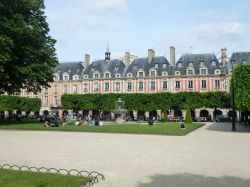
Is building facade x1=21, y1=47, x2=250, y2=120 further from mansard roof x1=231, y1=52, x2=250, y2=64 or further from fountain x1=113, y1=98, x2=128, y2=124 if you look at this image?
fountain x1=113, y1=98, x2=128, y2=124

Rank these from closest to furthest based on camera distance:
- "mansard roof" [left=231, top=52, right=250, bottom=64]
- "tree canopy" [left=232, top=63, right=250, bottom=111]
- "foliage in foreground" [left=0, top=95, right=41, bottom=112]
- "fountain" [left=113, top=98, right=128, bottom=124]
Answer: "tree canopy" [left=232, top=63, right=250, bottom=111] → "fountain" [left=113, top=98, right=128, bottom=124] → "mansard roof" [left=231, top=52, right=250, bottom=64] → "foliage in foreground" [left=0, top=95, right=41, bottom=112]

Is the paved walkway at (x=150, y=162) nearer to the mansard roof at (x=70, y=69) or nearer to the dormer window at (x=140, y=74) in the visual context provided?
the dormer window at (x=140, y=74)

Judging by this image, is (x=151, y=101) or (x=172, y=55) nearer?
(x=151, y=101)

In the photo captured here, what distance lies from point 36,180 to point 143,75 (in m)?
61.5

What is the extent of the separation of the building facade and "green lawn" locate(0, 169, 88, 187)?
191 feet

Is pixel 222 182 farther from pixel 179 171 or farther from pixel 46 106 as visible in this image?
pixel 46 106

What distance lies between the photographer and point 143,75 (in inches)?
2773

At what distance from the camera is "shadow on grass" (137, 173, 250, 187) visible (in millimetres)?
9312

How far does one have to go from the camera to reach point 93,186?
9281 millimetres

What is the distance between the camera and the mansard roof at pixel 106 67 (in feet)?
240

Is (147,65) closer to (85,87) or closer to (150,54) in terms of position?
(150,54)

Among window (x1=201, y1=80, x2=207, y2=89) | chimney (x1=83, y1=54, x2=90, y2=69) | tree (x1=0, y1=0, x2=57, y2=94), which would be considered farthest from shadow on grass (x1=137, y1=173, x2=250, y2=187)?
chimney (x1=83, y1=54, x2=90, y2=69)

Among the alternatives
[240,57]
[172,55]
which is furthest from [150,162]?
[240,57]

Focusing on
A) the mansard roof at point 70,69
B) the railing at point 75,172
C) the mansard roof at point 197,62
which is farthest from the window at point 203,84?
the railing at point 75,172
